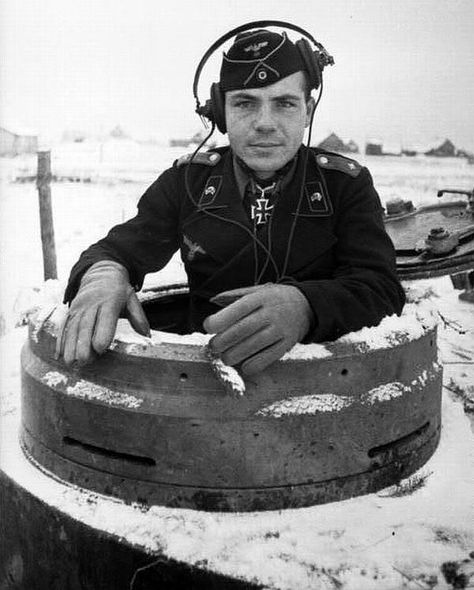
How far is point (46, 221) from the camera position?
7.20 m

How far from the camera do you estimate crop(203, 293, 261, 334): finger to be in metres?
1.75

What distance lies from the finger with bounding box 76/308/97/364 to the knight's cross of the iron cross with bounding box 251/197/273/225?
2.86ft

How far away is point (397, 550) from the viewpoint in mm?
1740

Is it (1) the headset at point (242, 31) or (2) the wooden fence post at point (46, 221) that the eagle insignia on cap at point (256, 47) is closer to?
(1) the headset at point (242, 31)

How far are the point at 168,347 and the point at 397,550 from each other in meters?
0.82

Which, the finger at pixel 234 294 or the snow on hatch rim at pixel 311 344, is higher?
the finger at pixel 234 294

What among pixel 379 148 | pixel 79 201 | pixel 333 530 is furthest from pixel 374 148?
pixel 333 530

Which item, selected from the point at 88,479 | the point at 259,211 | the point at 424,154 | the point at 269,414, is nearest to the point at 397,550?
the point at 269,414

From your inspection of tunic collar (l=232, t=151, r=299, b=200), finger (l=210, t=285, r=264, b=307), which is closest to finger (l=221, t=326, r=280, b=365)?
finger (l=210, t=285, r=264, b=307)

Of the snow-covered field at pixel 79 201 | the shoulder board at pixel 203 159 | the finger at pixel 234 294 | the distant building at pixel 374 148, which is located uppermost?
the shoulder board at pixel 203 159

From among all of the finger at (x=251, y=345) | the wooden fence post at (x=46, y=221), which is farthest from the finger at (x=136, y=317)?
the wooden fence post at (x=46, y=221)

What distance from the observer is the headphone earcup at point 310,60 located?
2.38m

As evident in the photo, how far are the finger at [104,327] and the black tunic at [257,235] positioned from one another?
0.38 metres

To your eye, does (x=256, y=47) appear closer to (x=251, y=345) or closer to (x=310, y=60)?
(x=310, y=60)
